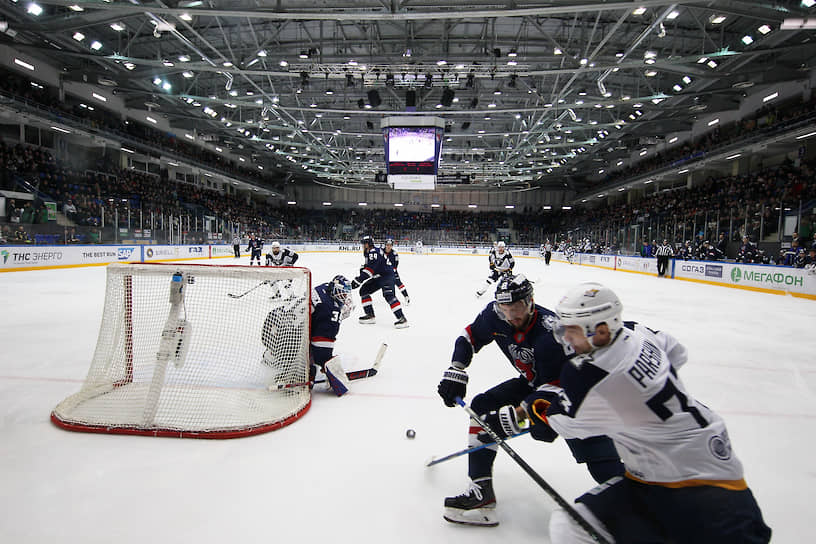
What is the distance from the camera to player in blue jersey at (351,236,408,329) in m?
6.53

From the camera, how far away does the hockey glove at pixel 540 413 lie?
5.58 ft

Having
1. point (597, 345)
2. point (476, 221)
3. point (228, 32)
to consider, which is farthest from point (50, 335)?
point (476, 221)

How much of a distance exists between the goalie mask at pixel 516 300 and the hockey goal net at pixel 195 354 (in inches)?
70.8

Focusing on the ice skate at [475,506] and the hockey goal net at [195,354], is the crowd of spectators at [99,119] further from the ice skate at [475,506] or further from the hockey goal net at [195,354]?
the ice skate at [475,506]

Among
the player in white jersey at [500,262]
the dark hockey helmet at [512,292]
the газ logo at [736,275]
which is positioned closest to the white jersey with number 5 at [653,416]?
the dark hockey helmet at [512,292]

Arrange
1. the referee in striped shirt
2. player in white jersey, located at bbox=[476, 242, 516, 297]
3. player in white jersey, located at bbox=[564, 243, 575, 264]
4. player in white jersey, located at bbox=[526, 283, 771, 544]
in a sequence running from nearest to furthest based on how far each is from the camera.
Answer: player in white jersey, located at bbox=[526, 283, 771, 544]
player in white jersey, located at bbox=[476, 242, 516, 297]
the referee in striped shirt
player in white jersey, located at bbox=[564, 243, 575, 264]

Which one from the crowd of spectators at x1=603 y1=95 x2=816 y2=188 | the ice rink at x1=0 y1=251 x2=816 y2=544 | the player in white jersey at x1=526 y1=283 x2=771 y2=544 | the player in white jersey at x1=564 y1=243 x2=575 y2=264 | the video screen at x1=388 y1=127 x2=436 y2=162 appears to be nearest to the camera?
the player in white jersey at x1=526 y1=283 x2=771 y2=544

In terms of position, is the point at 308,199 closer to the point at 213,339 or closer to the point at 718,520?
the point at 213,339

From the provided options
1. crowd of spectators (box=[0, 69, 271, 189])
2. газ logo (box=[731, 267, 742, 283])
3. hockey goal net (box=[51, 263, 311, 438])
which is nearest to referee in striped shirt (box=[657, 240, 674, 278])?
газ logo (box=[731, 267, 742, 283])

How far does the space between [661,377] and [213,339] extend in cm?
357

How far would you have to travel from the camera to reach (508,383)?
7.62 ft

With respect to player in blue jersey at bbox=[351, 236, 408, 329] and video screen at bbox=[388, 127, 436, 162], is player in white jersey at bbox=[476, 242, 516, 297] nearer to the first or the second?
player in blue jersey at bbox=[351, 236, 408, 329]

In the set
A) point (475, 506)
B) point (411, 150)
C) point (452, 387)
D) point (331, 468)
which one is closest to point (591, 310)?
point (452, 387)

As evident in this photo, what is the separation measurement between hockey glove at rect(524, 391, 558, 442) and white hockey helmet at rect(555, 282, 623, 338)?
469mm
